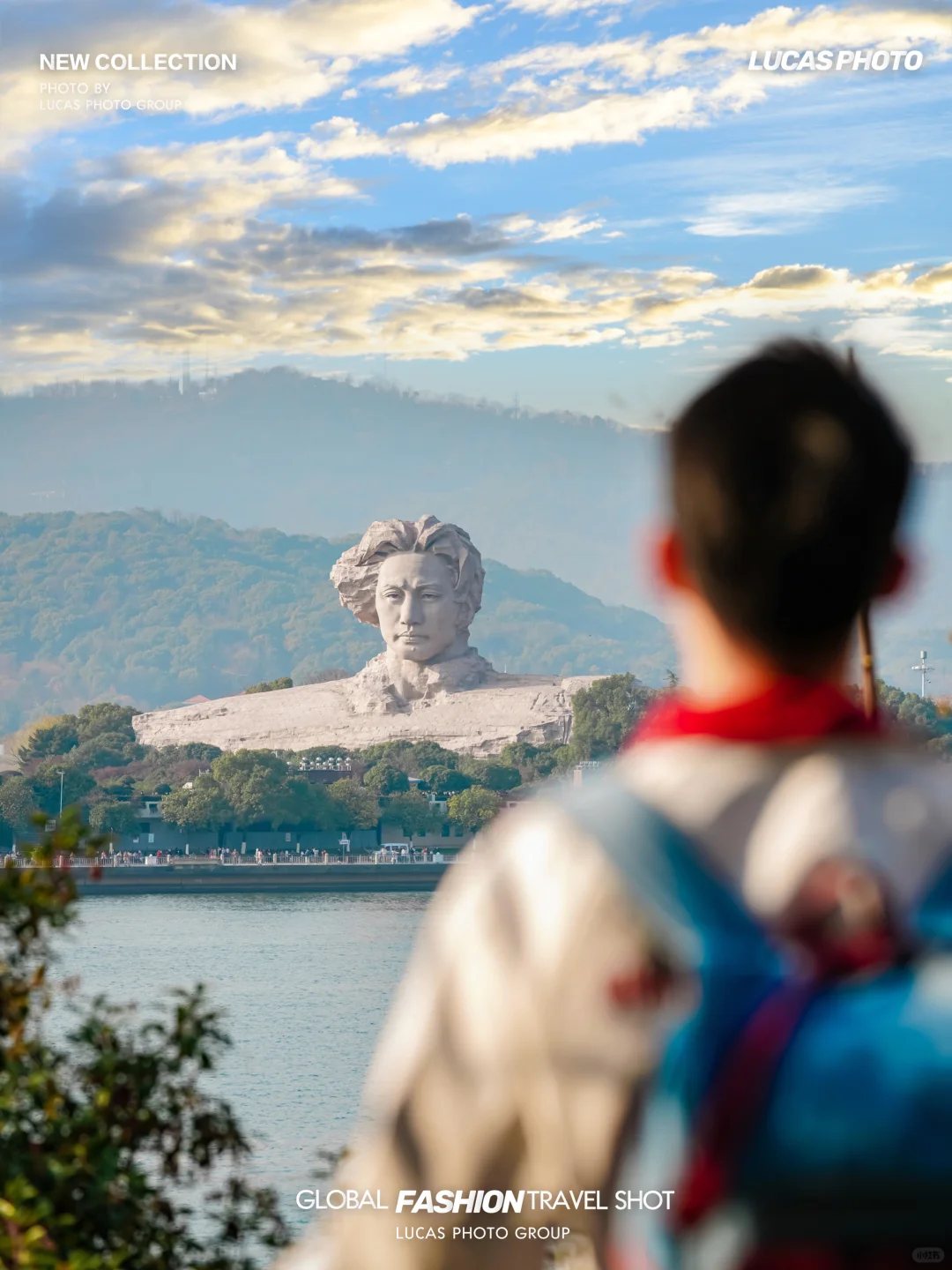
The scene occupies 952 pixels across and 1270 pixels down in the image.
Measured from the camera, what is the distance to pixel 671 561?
123cm

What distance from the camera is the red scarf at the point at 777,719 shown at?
3.72 ft

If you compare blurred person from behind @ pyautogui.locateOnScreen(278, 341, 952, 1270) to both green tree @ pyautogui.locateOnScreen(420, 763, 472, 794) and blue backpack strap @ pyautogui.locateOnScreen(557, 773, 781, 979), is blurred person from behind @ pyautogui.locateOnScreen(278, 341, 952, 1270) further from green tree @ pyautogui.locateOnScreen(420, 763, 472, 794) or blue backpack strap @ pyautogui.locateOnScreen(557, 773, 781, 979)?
green tree @ pyautogui.locateOnScreen(420, 763, 472, 794)

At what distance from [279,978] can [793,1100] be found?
29.5 m

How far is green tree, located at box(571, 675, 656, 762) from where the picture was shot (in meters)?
63.6

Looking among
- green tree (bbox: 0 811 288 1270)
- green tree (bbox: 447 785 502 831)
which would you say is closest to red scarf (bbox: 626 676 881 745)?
green tree (bbox: 0 811 288 1270)

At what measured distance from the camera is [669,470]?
1.22 metres

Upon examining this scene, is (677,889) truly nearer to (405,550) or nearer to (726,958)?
(726,958)

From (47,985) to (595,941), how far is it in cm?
249

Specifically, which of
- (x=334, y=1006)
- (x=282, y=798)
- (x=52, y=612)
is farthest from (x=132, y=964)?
(x=52, y=612)

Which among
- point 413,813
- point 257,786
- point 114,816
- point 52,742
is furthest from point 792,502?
point 52,742

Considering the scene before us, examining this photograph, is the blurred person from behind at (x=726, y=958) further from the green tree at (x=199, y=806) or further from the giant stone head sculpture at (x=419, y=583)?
the green tree at (x=199, y=806)

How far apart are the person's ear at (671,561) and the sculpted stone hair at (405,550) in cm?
5771

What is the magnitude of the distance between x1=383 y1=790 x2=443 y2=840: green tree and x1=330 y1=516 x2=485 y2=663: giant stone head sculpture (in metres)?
4.62

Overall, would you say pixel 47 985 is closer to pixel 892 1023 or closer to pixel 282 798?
pixel 892 1023
